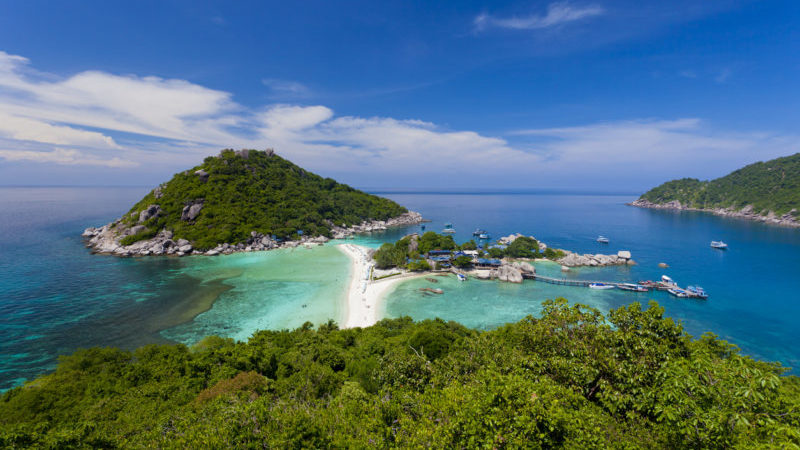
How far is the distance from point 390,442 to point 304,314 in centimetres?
2463

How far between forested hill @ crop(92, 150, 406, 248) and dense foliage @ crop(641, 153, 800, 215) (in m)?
133

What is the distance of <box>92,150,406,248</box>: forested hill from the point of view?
56.3 m

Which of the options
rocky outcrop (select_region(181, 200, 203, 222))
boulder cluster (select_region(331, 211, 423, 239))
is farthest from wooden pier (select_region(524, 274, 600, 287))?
rocky outcrop (select_region(181, 200, 203, 222))

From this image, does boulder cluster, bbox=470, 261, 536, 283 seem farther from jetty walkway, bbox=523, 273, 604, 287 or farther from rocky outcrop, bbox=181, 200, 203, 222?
rocky outcrop, bbox=181, 200, 203, 222

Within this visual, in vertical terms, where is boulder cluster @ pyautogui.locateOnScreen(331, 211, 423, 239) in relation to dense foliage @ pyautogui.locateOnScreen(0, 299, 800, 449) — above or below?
below

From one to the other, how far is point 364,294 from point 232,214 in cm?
4191

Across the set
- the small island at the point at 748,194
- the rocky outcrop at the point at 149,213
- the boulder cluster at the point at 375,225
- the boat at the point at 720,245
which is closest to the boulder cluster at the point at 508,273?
the boulder cluster at the point at 375,225

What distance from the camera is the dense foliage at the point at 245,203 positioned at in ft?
187

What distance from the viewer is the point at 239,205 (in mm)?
64750

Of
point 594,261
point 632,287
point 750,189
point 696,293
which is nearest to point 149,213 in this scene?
point 632,287

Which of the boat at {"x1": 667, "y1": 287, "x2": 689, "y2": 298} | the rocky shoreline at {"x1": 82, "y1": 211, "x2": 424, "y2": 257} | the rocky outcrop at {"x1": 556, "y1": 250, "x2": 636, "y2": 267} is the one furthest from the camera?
the rocky shoreline at {"x1": 82, "y1": 211, "x2": 424, "y2": 257}

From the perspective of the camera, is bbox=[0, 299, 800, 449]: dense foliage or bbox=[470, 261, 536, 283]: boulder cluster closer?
bbox=[0, 299, 800, 449]: dense foliage

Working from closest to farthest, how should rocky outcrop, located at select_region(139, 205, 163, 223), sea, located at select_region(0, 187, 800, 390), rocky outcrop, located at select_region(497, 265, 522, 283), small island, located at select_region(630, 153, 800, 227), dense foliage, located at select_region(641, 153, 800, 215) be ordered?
1. sea, located at select_region(0, 187, 800, 390)
2. rocky outcrop, located at select_region(497, 265, 522, 283)
3. rocky outcrop, located at select_region(139, 205, 163, 223)
4. small island, located at select_region(630, 153, 800, 227)
5. dense foliage, located at select_region(641, 153, 800, 215)

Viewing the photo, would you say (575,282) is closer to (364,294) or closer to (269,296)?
(364,294)
